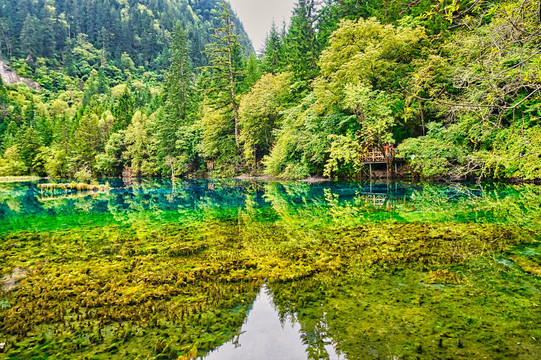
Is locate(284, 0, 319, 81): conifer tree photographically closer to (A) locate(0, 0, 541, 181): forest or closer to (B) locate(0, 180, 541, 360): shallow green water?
(A) locate(0, 0, 541, 181): forest

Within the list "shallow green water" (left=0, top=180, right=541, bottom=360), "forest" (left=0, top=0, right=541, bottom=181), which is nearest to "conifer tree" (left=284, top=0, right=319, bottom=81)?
"forest" (left=0, top=0, right=541, bottom=181)

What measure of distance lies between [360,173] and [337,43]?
9.72 meters

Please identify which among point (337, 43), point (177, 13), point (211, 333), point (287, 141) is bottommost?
point (211, 333)

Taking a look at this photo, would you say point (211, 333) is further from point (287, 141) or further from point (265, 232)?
point (287, 141)

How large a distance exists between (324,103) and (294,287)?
19.1m

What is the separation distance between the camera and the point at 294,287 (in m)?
4.14

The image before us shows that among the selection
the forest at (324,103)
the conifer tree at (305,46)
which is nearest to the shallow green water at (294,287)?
the forest at (324,103)

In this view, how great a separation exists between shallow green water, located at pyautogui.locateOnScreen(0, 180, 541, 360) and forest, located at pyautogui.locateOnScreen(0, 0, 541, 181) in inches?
67.7

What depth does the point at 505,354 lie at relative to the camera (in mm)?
2486

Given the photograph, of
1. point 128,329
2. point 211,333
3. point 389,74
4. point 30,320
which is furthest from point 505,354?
point 389,74

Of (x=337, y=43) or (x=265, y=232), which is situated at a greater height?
(x=337, y=43)

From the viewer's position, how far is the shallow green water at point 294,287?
285 cm

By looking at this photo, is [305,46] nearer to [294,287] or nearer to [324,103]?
[324,103]

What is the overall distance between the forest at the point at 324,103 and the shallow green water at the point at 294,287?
172cm
